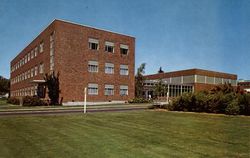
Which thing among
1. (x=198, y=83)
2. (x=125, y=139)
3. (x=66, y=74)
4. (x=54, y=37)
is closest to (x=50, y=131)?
(x=125, y=139)

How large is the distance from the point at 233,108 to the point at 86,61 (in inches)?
1142

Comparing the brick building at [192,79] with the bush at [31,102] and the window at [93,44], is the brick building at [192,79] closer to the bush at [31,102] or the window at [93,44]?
the window at [93,44]

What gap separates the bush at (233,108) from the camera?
56.8 ft

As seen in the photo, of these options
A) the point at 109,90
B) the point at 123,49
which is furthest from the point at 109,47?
the point at 109,90

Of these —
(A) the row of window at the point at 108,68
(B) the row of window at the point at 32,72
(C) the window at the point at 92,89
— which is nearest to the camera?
(C) the window at the point at 92,89

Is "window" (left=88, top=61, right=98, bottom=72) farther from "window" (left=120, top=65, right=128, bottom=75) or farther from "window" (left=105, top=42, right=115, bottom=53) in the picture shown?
"window" (left=120, top=65, right=128, bottom=75)

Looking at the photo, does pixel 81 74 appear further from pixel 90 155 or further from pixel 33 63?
pixel 90 155

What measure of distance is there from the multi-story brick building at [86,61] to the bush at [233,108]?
27229 millimetres

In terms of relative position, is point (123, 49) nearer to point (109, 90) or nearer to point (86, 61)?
point (109, 90)

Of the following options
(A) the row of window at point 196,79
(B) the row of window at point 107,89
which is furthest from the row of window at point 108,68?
(A) the row of window at point 196,79

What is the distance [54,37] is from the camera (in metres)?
41.5

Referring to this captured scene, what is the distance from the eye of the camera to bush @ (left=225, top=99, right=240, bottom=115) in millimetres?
17312

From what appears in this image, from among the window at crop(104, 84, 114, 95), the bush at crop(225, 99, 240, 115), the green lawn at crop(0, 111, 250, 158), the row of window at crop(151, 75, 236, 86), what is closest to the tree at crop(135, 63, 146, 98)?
the window at crop(104, 84, 114, 95)

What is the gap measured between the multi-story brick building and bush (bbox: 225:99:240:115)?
27.2 metres
